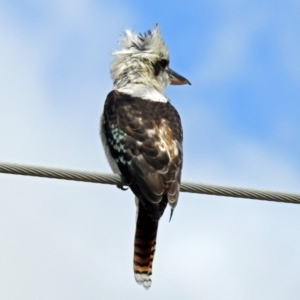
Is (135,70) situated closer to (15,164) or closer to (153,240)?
(153,240)

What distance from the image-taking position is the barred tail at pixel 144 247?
7.40 metres

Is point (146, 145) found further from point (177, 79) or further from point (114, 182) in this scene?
point (177, 79)

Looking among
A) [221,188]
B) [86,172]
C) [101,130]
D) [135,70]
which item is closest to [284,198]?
[221,188]

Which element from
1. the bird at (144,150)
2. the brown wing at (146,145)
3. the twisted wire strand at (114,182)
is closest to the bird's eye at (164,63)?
the bird at (144,150)

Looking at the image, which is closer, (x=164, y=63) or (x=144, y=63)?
(x=144, y=63)

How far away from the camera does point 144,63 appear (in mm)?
9031

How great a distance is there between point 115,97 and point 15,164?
2.27 meters

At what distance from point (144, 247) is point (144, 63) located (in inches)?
85.3

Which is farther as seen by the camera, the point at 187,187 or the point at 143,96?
the point at 143,96

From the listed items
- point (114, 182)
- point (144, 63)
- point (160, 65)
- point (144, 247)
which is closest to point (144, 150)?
point (144, 247)

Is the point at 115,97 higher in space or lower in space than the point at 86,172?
higher

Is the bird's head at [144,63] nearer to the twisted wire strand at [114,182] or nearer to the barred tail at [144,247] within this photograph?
the barred tail at [144,247]

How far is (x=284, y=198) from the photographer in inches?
242

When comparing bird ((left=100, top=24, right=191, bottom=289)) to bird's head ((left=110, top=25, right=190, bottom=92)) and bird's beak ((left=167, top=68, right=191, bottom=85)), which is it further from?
bird's beak ((left=167, top=68, right=191, bottom=85))
